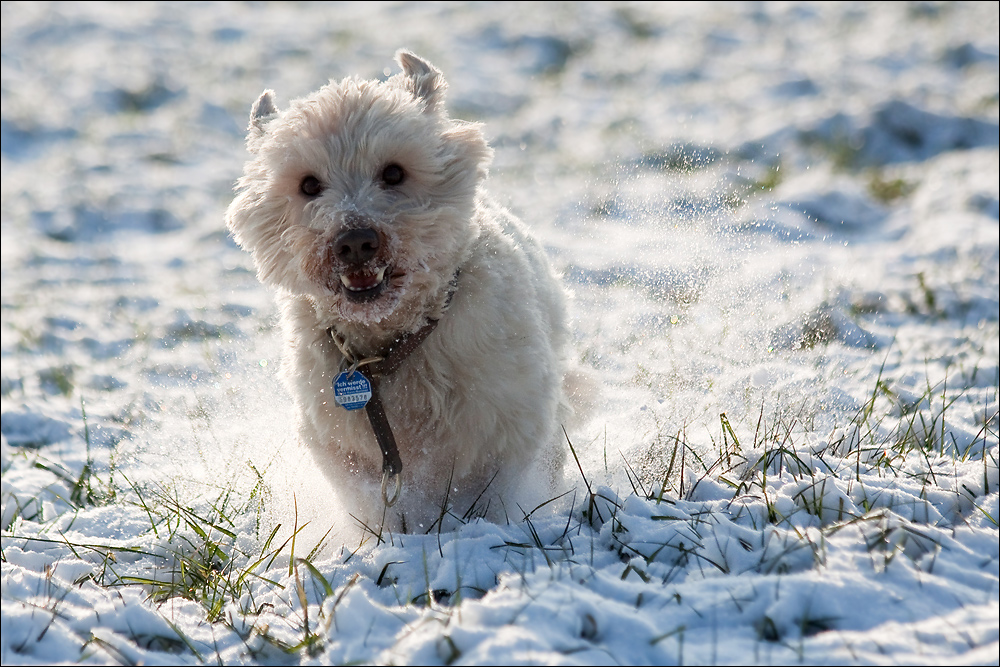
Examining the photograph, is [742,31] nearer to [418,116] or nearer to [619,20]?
[619,20]

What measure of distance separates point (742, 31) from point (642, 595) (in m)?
14.8

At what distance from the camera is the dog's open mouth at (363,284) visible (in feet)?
Answer: 10.5

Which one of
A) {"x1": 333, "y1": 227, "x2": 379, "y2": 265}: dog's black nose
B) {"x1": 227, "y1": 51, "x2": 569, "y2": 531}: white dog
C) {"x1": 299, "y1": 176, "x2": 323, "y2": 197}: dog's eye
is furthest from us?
{"x1": 299, "y1": 176, "x2": 323, "y2": 197}: dog's eye

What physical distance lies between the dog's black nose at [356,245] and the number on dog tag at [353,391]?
459mm

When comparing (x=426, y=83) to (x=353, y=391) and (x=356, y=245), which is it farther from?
(x=353, y=391)

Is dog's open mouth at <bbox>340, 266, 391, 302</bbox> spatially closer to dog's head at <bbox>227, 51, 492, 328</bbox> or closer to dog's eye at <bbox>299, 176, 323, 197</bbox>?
dog's head at <bbox>227, 51, 492, 328</bbox>

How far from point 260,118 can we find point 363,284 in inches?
48.6

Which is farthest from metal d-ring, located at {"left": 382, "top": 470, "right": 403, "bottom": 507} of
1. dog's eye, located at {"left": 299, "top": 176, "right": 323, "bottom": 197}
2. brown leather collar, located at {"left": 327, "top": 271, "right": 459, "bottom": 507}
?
dog's eye, located at {"left": 299, "top": 176, "right": 323, "bottom": 197}

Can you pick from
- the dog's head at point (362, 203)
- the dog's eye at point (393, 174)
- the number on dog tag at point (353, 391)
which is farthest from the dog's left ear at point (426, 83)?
the number on dog tag at point (353, 391)

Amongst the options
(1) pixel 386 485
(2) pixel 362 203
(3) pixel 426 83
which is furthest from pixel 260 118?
(1) pixel 386 485

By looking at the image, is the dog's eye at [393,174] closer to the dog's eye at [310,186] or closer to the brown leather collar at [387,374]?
the dog's eye at [310,186]

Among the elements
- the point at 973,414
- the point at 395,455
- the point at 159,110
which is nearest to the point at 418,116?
the point at 395,455

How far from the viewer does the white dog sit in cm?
327

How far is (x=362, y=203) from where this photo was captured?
329 cm
